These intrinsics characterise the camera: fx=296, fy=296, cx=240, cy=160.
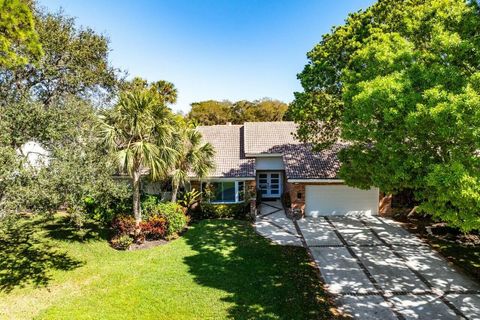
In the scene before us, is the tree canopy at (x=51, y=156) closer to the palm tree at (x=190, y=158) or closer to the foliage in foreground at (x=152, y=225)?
the foliage in foreground at (x=152, y=225)

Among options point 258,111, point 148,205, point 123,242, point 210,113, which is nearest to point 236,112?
point 258,111

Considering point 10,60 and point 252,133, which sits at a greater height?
point 10,60

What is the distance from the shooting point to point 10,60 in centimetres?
1321

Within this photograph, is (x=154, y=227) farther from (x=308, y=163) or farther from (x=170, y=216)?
(x=308, y=163)

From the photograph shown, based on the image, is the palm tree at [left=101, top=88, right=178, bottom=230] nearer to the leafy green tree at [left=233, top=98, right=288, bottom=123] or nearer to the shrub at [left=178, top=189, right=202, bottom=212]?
the shrub at [left=178, top=189, right=202, bottom=212]

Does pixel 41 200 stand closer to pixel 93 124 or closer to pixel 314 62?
pixel 93 124

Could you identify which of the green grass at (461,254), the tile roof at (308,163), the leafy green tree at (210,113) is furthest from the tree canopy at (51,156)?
the leafy green tree at (210,113)

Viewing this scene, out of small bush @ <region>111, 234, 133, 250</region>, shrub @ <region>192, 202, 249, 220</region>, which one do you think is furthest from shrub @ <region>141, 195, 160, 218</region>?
shrub @ <region>192, 202, 249, 220</region>

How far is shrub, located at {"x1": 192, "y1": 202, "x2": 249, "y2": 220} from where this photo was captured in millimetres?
22125

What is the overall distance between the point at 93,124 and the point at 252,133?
15.4 meters

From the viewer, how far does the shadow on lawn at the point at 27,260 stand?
13.3m

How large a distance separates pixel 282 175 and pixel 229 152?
5450 mm

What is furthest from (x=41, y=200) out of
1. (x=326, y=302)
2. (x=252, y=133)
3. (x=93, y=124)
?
(x=252, y=133)

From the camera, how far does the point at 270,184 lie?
2752 cm
